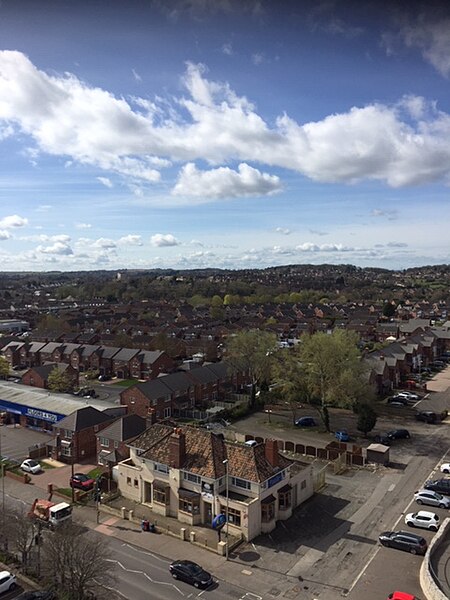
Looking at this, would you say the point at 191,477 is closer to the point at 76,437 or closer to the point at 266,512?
the point at 266,512

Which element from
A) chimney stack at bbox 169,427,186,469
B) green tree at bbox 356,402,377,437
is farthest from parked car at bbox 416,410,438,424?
chimney stack at bbox 169,427,186,469

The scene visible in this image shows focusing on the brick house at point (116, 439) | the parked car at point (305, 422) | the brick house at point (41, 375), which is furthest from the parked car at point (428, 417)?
the brick house at point (41, 375)

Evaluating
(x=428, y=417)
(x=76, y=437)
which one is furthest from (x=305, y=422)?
(x=76, y=437)

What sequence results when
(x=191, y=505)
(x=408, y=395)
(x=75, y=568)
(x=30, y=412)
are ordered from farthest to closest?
1. (x=408, y=395)
2. (x=30, y=412)
3. (x=191, y=505)
4. (x=75, y=568)

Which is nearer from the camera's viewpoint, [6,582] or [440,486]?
[6,582]

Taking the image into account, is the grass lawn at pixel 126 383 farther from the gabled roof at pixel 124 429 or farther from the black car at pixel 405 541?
the black car at pixel 405 541

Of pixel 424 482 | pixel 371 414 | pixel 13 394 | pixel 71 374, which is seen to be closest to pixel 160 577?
pixel 424 482

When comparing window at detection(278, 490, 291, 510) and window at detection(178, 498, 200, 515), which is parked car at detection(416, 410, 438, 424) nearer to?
window at detection(278, 490, 291, 510)
